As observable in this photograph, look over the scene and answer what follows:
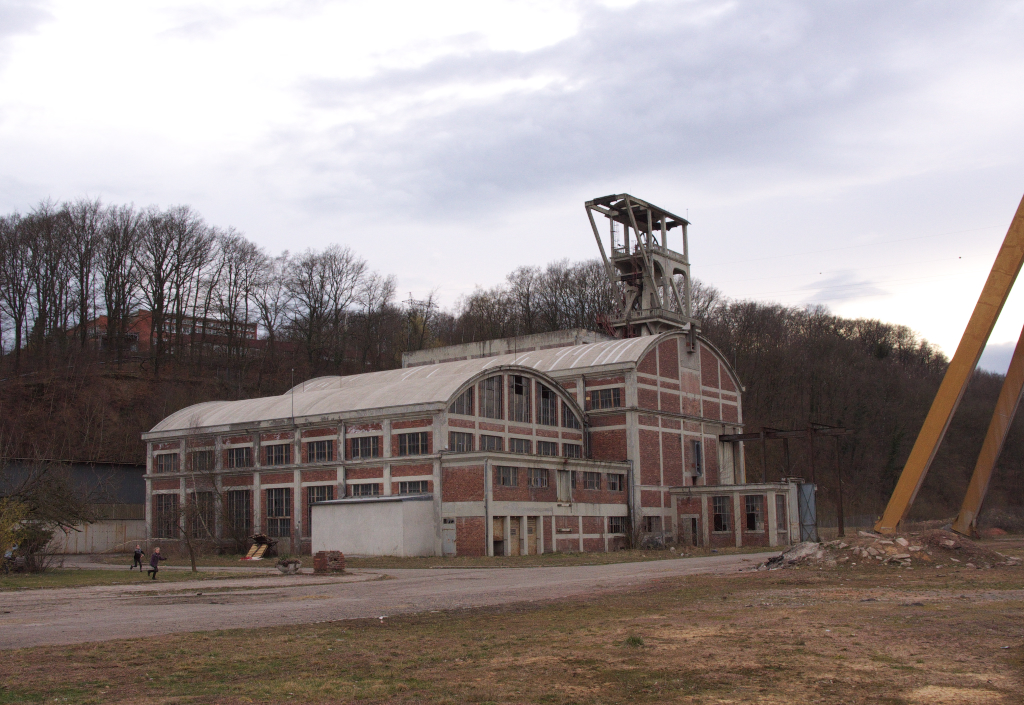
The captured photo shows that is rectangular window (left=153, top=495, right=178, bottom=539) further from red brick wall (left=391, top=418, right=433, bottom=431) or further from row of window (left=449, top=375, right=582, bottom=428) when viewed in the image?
row of window (left=449, top=375, right=582, bottom=428)

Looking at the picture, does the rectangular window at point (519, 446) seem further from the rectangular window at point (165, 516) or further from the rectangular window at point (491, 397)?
the rectangular window at point (165, 516)

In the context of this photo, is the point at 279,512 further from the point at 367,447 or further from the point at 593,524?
the point at 593,524

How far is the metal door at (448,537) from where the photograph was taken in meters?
41.8

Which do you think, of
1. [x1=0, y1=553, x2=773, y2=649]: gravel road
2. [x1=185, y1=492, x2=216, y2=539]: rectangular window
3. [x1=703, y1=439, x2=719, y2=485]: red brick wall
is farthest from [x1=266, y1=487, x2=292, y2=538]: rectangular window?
[x1=703, y1=439, x2=719, y2=485]: red brick wall

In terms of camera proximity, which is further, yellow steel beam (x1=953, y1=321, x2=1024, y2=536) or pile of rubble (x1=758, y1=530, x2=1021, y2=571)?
yellow steel beam (x1=953, y1=321, x2=1024, y2=536)

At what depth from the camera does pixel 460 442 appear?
44.8m

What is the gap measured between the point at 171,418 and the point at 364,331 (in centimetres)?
3455

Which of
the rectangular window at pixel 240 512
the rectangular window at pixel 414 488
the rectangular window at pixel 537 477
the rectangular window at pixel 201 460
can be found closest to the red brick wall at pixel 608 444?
the rectangular window at pixel 537 477

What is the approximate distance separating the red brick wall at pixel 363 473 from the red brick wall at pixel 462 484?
409cm

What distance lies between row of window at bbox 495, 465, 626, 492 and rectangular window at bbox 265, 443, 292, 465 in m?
13.2

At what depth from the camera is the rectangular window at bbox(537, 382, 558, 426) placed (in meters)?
50.2

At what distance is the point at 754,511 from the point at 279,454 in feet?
84.1

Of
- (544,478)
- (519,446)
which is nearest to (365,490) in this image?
(519,446)

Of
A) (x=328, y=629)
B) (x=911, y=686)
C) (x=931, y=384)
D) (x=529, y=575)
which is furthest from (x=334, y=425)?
(x=931, y=384)
